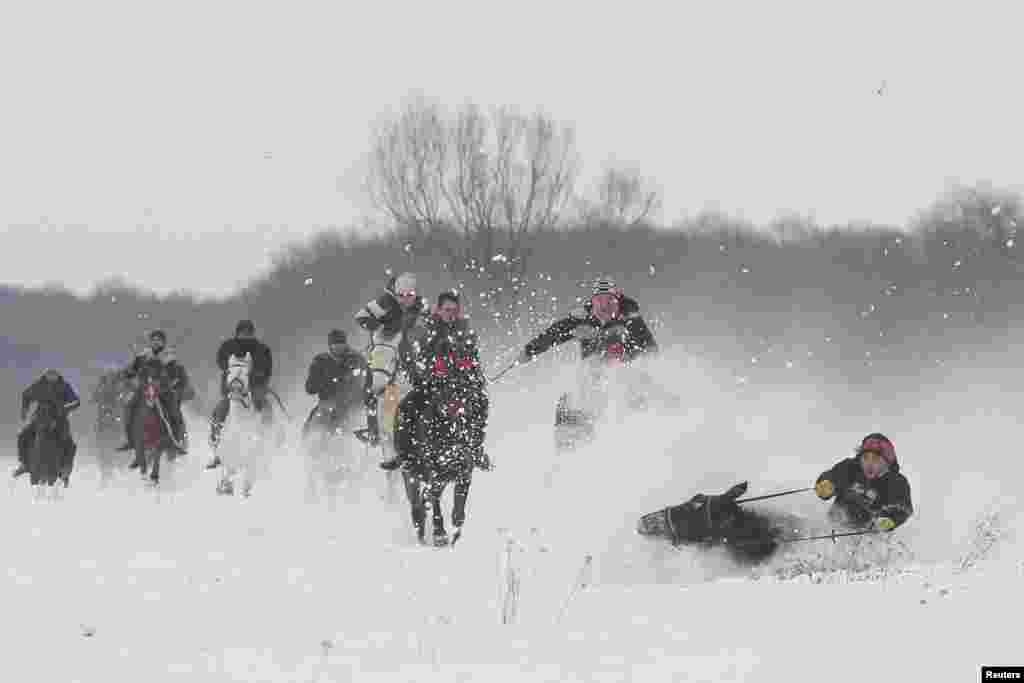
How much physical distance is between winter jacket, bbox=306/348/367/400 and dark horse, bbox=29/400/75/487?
18.7 ft

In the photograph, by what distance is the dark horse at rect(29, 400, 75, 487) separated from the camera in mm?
20781

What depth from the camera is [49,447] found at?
2089 cm

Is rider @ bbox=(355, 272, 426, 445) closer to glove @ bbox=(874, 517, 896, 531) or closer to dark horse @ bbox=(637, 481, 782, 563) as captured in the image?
dark horse @ bbox=(637, 481, 782, 563)

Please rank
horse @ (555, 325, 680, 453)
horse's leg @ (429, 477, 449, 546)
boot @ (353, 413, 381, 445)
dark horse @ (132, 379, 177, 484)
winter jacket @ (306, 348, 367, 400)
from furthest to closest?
dark horse @ (132, 379, 177, 484) → winter jacket @ (306, 348, 367, 400) → boot @ (353, 413, 381, 445) → horse @ (555, 325, 680, 453) → horse's leg @ (429, 477, 449, 546)

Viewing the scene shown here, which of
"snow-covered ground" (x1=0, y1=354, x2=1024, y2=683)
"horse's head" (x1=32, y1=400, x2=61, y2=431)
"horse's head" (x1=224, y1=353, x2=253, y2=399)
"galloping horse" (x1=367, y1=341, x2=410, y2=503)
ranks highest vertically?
"horse's head" (x1=32, y1=400, x2=61, y2=431)

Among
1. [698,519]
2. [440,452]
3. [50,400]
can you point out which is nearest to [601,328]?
[440,452]

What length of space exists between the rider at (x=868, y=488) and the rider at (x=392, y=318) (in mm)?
4064

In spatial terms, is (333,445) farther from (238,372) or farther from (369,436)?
(369,436)

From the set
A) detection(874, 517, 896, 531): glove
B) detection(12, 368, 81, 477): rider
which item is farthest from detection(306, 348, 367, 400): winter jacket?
detection(874, 517, 896, 531): glove

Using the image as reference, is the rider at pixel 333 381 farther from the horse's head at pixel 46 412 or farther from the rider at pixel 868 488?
the rider at pixel 868 488

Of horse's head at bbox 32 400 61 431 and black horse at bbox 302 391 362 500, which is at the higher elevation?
horse's head at bbox 32 400 61 431

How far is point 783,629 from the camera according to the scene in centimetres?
662

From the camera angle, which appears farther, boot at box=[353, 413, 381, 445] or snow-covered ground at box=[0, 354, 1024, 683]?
boot at box=[353, 413, 381, 445]

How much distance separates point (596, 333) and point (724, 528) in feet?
10.7
